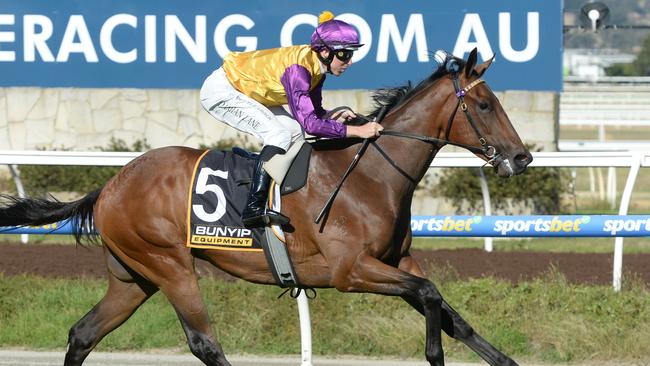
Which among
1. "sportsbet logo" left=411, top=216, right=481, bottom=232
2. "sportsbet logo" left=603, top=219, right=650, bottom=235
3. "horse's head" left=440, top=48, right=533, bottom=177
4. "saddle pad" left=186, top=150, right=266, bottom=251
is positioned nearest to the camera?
"horse's head" left=440, top=48, right=533, bottom=177

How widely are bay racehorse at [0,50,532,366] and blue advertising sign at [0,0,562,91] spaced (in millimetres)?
5091

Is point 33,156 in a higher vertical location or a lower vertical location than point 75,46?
lower

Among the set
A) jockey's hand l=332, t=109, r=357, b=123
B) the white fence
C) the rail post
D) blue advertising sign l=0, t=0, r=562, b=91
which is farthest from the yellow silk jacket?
blue advertising sign l=0, t=0, r=562, b=91

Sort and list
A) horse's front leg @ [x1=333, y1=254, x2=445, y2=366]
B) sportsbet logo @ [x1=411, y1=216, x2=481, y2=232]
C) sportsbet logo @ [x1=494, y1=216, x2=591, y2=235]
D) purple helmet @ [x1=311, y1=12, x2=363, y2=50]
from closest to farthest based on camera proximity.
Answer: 1. horse's front leg @ [x1=333, y1=254, x2=445, y2=366]
2. purple helmet @ [x1=311, y1=12, x2=363, y2=50]
3. sportsbet logo @ [x1=494, y1=216, x2=591, y2=235]
4. sportsbet logo @ [x1=411, y1=216, x2=481, y2=232]

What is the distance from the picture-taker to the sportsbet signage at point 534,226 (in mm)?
6801

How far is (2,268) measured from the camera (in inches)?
340

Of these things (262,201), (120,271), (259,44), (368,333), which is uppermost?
(259,44)

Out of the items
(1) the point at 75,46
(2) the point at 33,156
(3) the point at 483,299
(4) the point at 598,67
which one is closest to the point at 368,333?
(3) the point at 483,299

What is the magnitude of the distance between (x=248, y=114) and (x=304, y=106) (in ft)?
1.50

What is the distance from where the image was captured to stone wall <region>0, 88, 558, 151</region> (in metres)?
11.3

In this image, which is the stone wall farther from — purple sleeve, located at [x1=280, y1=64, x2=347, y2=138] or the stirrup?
purple sleeve, located at [x1=280, y1=64, x2=347, y2=138]

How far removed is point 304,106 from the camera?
5457mm

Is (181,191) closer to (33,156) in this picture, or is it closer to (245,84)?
(245,84)

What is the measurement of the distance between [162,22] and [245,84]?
572 centimetres
